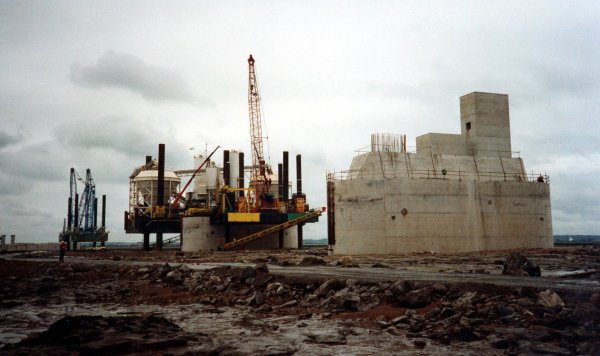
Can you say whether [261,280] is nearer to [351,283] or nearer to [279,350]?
[351,283]

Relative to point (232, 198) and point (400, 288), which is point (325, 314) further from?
point (232, 198)

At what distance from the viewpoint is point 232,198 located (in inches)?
2702

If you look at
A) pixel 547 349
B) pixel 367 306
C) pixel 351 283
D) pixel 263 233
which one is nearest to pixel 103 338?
pixel 367 306

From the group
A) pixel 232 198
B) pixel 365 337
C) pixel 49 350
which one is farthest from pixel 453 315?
pixel 232 198

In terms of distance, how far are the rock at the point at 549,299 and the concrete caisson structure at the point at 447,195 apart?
2465 centimetres

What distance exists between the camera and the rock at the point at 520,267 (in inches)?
701

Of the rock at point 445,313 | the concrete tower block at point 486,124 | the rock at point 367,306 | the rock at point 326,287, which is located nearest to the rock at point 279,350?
the rock at point 445,313

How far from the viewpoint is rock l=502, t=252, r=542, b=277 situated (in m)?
17.8

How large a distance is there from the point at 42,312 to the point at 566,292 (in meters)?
16.1

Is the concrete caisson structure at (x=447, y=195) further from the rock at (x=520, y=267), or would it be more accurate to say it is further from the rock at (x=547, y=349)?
the rock at (x=547, y=349)

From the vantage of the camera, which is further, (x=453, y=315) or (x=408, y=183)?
(x=408, y=183)

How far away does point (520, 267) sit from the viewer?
1816 centimetres

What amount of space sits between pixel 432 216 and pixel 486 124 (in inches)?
449

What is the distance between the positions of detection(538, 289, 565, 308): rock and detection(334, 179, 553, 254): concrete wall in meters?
24.7
